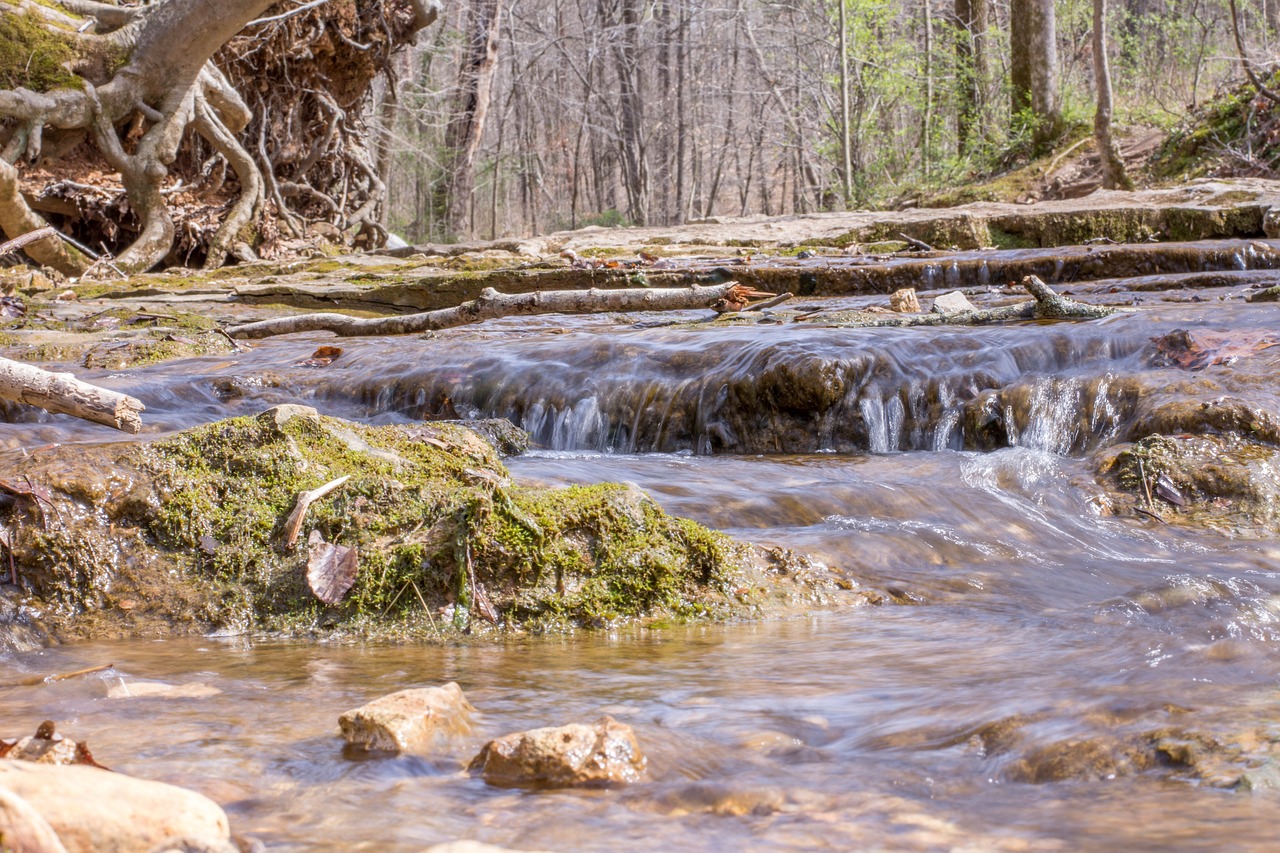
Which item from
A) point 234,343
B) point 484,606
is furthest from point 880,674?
point 234,343

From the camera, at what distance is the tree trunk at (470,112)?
70.5 feet

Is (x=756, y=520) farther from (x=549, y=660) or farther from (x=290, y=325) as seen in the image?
(x=290, y=325)

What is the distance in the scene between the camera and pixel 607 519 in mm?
2537

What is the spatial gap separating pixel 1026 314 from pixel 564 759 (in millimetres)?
5023

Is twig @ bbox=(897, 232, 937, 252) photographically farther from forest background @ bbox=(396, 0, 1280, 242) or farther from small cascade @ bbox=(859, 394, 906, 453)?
small cascade @ bbox=(859, 394, 906, 453)

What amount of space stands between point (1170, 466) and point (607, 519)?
6.77ft

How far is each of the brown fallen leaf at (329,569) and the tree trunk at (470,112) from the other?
20.4 meters

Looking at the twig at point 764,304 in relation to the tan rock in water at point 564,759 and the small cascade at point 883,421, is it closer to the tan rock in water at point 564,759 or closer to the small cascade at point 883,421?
the small cascade at point 883,421

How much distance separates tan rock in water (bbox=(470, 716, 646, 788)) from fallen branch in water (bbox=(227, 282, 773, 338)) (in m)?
5.72

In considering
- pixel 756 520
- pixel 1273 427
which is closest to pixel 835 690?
pixel 756 520

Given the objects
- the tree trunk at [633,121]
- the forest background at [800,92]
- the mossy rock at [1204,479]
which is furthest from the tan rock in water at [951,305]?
the tree trunk at [633,121]

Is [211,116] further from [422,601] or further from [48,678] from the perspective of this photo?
[48,678]

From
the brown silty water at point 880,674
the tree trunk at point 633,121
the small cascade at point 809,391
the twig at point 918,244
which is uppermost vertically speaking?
the tree trunk at point 633,121

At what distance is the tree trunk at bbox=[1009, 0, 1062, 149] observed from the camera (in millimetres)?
16734
